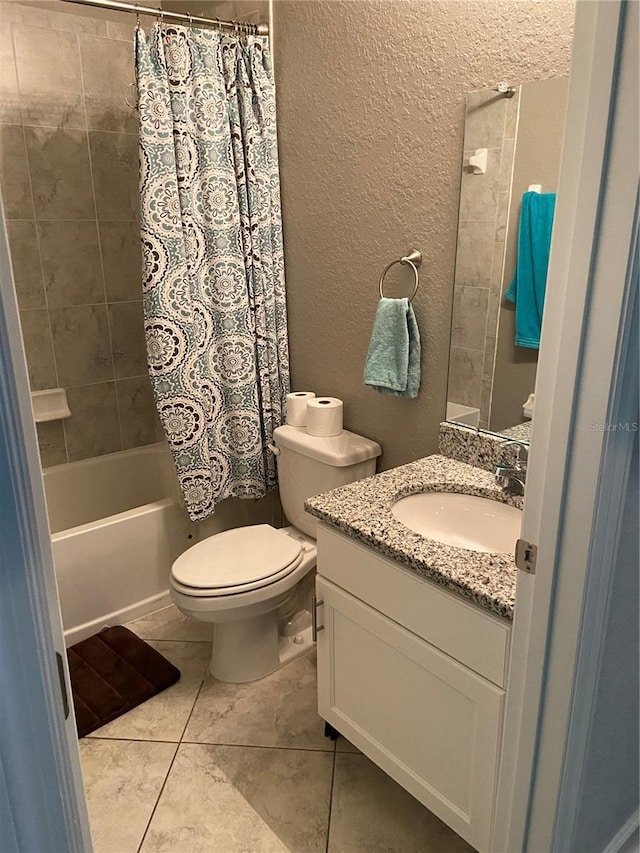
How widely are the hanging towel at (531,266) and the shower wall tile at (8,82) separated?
196cm

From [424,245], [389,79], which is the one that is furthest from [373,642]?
[389,79]

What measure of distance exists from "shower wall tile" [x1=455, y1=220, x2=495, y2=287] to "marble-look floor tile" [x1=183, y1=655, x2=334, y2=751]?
1.39 metres

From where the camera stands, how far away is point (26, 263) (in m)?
2.59

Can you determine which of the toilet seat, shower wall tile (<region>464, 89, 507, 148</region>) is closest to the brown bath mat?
the toilet seat

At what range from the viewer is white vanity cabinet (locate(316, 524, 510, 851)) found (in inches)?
52.3

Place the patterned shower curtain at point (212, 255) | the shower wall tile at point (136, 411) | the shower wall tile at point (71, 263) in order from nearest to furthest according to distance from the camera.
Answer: the patterned shower curtain at point (212, 255) → the shower wall tile at point (71, 263) → the shower wall tile at point (136, 411)

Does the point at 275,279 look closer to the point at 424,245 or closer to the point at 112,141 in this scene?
the point at 424,245

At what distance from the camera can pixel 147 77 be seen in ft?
6.54

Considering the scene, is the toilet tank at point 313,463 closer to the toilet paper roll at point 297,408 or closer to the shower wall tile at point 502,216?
the toilet paper roll at point 297,408

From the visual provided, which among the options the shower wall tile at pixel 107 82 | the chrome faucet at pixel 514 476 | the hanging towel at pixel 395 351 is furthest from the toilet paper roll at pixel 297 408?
the shower wall tile at pixel 107 82

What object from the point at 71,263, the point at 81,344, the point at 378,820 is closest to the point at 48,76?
the point at 71,263

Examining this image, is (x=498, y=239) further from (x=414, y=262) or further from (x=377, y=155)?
(x=377, y=155)

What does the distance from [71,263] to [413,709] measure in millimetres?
2196

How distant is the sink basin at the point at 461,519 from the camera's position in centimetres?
163
